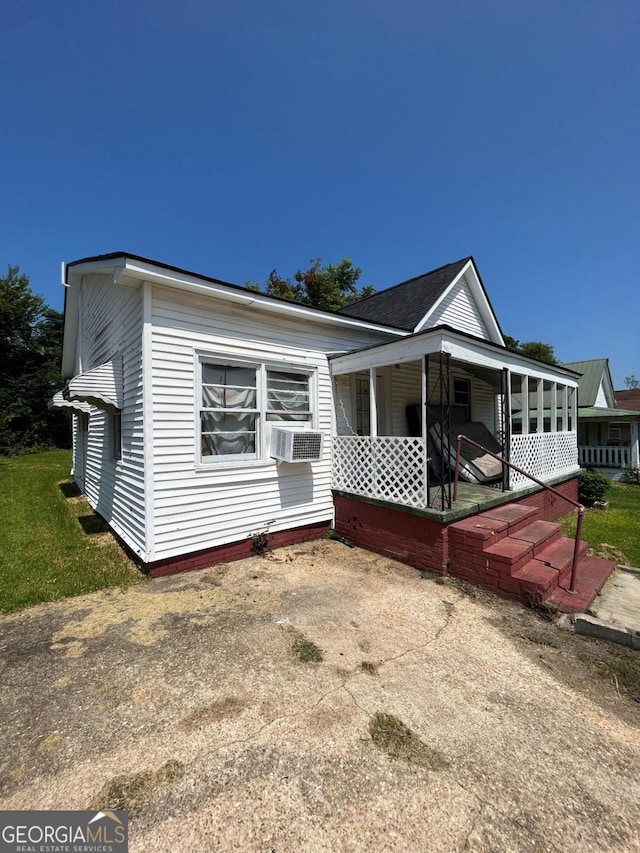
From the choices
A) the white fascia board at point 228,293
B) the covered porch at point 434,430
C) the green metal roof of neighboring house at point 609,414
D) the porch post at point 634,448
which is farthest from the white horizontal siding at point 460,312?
the porch post at point 634,448

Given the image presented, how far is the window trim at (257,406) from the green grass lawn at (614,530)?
5288mm

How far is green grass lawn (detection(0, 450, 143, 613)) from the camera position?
454 centimetres

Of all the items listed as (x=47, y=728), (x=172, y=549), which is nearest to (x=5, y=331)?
(x=172, y=549)

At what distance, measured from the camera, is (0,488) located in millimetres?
11562

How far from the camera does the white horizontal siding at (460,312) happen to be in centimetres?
987

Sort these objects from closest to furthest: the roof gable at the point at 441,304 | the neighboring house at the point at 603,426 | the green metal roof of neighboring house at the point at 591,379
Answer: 1. the roof gable at the point at 441,304
2. the neighboring house at the point at 603,426
3. the green metal roof of neighboring house at the point at 591,379

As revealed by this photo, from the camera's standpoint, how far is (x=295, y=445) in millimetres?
5797

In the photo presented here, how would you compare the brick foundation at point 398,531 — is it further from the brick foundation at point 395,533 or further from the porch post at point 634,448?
the porch post at point 634,448

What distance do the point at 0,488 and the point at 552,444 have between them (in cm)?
1598

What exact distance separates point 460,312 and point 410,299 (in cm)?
157

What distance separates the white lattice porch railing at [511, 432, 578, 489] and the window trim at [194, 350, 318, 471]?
408 cm

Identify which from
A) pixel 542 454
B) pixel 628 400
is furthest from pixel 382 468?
pixel 628 400

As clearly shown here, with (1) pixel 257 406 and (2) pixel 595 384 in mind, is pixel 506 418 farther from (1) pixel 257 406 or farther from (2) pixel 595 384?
(2) pixel 595 384

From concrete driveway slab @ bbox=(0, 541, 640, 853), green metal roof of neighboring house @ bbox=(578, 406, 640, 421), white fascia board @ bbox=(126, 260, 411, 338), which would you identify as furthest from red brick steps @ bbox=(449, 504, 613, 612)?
green metal roof of neighboring house @ bbox=(578, 406, 640, 421)
